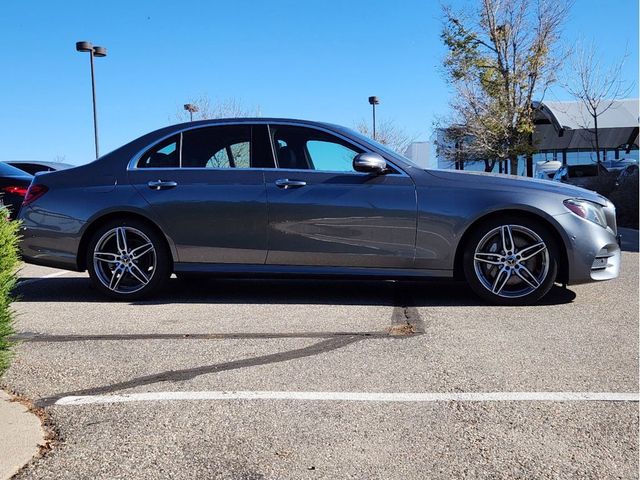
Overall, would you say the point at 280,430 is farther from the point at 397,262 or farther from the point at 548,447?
the point at 397,262

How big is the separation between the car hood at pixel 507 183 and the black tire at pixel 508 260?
0.94 feet

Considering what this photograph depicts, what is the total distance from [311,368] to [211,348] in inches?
31.2

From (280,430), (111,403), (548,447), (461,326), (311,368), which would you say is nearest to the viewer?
(548,447)

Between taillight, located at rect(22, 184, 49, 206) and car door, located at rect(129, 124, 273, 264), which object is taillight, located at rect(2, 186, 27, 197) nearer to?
taillight, located at rect(22, 184, 49, 206)

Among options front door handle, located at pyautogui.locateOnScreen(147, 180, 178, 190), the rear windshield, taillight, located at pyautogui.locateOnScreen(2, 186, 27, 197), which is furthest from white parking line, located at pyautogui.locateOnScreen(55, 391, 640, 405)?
the rear windshield

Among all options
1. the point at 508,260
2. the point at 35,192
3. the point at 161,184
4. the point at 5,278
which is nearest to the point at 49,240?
the point at 35,192

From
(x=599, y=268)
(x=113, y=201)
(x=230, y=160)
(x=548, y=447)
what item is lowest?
(x=548, y=447)

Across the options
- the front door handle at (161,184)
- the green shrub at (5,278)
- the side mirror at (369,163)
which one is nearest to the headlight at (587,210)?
the side mirror at (369,163)

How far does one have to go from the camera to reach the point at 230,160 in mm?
5816

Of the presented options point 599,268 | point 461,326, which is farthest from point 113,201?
point 599,268

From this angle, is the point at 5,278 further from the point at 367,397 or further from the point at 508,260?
the point at 508,260

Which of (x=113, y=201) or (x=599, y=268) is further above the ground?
(x=113, y=201)

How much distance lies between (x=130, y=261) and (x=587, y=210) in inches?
161

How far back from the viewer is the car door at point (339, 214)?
5.46 m
